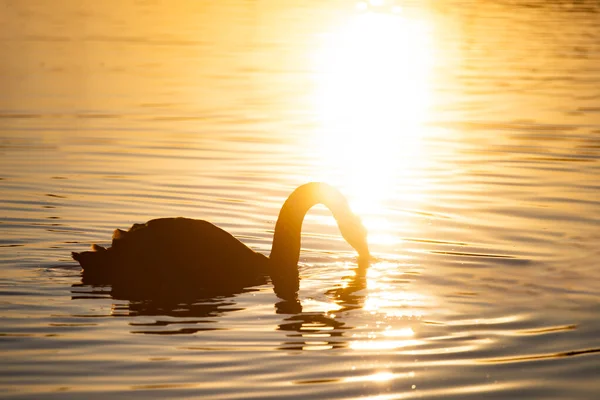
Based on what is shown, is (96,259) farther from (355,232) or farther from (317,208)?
(317,208)

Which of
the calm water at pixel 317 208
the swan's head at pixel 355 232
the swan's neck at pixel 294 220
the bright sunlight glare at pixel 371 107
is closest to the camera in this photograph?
the calm water at pixel 317 208

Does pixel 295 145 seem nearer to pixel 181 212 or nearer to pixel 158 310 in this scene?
pixel 181 212

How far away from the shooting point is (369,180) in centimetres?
1889

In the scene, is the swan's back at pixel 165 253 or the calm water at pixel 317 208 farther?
the swan's back at pixel 165 253

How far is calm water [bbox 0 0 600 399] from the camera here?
9438mm

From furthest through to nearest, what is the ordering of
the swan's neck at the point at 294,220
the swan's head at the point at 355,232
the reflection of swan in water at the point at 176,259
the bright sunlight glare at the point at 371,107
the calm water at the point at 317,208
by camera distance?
the bright sunlight glare at the point at 371,107
the swan's head at the point at 355,232
the swan's neck at the point at 294,220
the reflection of swan in water at the point at 176,259
the calm water at the point at 317,208

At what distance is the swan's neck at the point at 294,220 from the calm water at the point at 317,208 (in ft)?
1.45

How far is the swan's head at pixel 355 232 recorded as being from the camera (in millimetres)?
13109

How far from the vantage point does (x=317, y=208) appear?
17266 millimetres

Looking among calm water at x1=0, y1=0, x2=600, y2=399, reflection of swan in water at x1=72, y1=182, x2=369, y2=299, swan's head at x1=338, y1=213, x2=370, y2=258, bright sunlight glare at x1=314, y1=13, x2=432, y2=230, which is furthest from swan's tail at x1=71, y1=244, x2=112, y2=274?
bright sunlight glare at x1=314, y1=13, x2=432, y2=230

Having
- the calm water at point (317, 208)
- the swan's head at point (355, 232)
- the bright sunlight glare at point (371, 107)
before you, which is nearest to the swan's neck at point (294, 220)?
the swan's head at point (355, 232)

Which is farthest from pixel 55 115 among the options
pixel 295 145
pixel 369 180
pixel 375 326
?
pixel 375 326

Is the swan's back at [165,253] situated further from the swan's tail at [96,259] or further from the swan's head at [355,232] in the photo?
the swan's head at [355,232]

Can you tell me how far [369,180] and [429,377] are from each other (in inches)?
387
